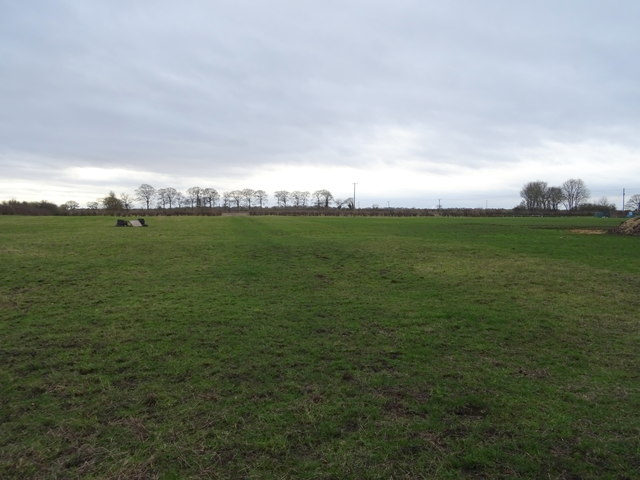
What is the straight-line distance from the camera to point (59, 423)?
161 inches

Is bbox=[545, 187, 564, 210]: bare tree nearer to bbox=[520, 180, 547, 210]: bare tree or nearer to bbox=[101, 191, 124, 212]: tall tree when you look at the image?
bbox=[520, 180, 547, 210]: bare tree

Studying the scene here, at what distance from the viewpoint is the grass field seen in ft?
11.6

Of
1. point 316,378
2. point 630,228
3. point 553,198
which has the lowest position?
point 316,378

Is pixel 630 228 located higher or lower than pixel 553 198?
lower

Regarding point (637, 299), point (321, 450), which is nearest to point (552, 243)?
point (637, 299)

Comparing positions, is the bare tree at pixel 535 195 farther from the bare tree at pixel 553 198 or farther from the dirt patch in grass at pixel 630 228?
the dirt patch in grass at pixel 630 228

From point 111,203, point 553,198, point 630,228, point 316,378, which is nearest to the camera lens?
point 316,378

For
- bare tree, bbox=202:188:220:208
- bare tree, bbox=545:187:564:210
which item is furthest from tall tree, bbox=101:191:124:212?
bare tree, bbox=545:187:564:210

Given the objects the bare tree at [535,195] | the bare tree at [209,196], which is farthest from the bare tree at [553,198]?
the bare tree at [209,196]

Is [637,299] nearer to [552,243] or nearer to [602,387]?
[602,387]

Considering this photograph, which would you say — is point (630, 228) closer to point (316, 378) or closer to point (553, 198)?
point (316, 378)

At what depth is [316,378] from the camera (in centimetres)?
521

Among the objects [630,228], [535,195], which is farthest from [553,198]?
[630,228]

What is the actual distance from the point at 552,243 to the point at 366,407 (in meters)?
21.8
